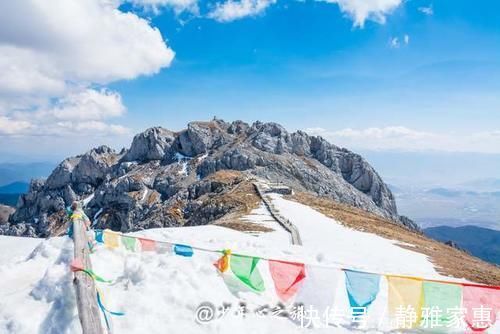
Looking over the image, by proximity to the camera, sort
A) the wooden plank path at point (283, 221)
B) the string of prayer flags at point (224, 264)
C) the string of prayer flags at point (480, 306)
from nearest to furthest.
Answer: the string of prayer flags at point (480, 306) → the string of prayer flags at point (224, 264) → the wooden plank path at point (283, 221)

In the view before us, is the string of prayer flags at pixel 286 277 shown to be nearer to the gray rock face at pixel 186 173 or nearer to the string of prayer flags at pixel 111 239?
the string of prayer flags at pixel 111 239

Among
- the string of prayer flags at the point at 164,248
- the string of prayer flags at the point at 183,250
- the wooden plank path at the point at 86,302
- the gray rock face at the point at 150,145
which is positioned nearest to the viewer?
the wooden plank path at the point at 86,302

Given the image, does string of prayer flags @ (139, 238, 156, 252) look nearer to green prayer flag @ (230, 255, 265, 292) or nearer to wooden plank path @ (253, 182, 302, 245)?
green prayer flag @ (230, 255, 265, 292)

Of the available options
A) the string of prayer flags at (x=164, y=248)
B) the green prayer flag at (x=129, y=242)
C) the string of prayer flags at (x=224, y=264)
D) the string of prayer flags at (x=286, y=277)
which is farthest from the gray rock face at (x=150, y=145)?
the string of prayer flags at (x=286, y=277)

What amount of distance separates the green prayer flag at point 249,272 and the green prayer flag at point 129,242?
3663mm

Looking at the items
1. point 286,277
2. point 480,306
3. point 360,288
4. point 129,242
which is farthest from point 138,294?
point 480,306

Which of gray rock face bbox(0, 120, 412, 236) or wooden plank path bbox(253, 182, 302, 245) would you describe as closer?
wooden plank path bbox(253, 182, 302, 245)

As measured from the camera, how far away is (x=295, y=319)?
9.62 m

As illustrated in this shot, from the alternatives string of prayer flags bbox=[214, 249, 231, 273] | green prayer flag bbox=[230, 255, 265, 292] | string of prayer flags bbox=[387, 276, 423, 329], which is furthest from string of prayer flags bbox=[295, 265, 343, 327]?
string of prayer flags bbox=[214, 249, 231, 273]

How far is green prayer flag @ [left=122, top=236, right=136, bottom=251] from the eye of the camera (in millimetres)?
11977

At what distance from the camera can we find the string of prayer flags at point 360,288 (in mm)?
9750

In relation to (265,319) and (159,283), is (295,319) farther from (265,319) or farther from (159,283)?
(159,283)

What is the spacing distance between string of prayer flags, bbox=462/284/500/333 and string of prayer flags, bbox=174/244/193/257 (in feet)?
25.9

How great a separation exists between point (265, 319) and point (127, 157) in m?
159
